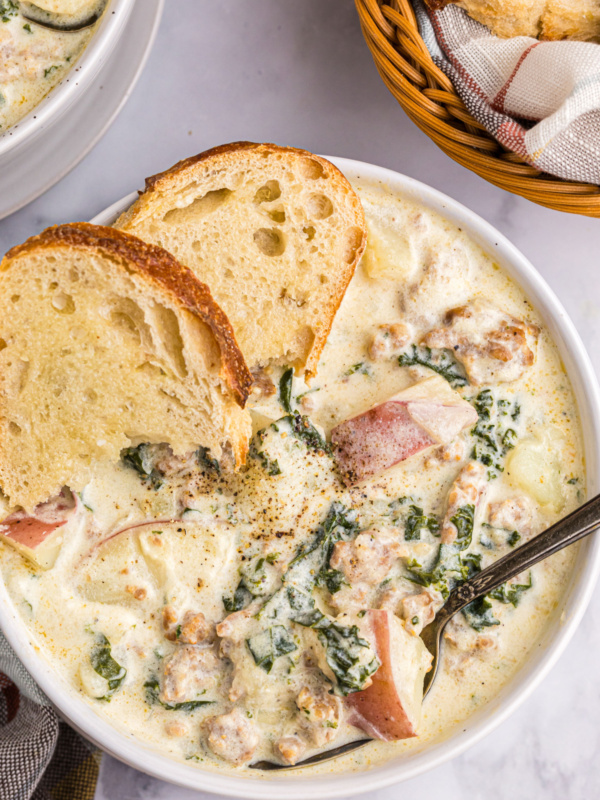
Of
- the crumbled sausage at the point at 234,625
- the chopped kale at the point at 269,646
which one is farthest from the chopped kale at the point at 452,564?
the crumbled sausage at the point at 234,625

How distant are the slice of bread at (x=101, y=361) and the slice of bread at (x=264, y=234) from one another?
24cm

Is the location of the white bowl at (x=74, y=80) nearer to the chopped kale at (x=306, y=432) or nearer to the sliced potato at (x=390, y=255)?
the sliced potato at (x=390, y=255)

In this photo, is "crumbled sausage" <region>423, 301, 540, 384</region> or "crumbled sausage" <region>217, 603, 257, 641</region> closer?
"crumbled sausage" <region>217, 603, 257, 641</region>

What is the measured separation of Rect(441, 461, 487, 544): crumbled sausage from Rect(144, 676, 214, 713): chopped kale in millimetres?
968

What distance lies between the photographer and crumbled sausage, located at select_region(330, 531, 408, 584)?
2346 mm

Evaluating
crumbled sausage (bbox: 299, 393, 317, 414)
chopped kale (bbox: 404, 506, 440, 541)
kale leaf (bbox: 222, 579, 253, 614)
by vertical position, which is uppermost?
crumbled sausage (bbox: 299, 393, 317, 414)

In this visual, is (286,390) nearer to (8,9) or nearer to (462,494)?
(462,494)

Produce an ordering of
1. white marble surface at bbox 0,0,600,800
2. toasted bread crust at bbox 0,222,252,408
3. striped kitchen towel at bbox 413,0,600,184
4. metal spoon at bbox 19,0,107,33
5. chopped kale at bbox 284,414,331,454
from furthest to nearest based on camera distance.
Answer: white marble surface at bbox 0,0,600,800 → chopped kale at bbox 284,414,331,454 → metal spoon at bbox 19,0,107,33 → striped kitchen towel at bbox 413,0,600,184 → toasted bread crust at bbox 0,222,252,408

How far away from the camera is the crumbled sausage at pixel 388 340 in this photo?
2445 mm

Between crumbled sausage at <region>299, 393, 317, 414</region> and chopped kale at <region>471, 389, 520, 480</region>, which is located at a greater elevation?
crumbled sausage at <region>299, 393, 317, 414</region>

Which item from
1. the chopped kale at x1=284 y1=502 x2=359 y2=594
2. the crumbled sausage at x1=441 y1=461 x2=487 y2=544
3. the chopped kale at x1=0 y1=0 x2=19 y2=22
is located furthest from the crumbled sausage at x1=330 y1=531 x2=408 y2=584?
the chopped kale at x1=0 y1=0 x2=19 y2=22

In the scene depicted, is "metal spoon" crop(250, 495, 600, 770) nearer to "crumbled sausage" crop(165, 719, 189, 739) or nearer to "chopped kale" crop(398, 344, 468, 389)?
"crumbled sausage" crop(165, 719, 189, 739)

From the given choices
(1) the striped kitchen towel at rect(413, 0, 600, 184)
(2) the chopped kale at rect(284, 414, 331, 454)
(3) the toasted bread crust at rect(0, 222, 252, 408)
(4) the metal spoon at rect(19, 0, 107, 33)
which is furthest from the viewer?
(2) the chopped kale at rect(284, 414, 331, 454)

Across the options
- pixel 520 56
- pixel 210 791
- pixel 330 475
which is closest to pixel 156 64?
pixel 520 56
